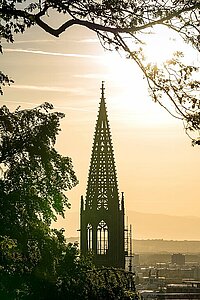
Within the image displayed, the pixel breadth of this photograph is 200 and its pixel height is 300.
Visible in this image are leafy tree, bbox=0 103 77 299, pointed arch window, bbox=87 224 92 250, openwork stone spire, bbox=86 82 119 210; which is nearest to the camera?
leafy tree, bbox=0 103 77 299

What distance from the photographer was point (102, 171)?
54281mm

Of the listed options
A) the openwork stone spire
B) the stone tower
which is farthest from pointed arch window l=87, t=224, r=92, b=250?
the openwork stone spire

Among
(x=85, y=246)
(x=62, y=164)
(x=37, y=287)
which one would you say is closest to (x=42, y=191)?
(x=62, y=164)

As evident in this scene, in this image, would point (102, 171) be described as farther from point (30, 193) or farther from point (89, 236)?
point (30, 193)

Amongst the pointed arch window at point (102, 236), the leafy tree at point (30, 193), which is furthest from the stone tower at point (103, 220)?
the leafy tree at point (30, 193)

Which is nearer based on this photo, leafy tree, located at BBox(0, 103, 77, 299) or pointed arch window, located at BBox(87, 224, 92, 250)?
leafy tree, located at BBox(0, 103, 77, 299)

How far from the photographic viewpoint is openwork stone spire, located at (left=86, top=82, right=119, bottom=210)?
2084 inches

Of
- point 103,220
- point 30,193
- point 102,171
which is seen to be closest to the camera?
point 30,193

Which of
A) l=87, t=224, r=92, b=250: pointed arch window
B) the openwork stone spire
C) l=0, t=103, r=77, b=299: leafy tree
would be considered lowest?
l=0, t=103, r=77, b=299: leafy tree

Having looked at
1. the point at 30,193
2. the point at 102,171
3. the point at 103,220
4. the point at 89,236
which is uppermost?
the point at 102,171

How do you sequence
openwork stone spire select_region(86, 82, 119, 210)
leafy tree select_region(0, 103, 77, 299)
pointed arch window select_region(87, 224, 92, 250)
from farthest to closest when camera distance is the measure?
openwork stone spire select_region(86, 82, 119, 210) → pointed arch window select_region(87, 224, 92, 250) → leafy tree select_region(0, 103, 77, 299)

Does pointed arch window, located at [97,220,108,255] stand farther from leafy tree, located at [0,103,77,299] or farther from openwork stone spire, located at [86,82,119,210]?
leafy tree, located at [0,103,77,299]

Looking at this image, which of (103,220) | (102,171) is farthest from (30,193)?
(102,171)

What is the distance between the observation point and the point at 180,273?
Answer: 190 meters
